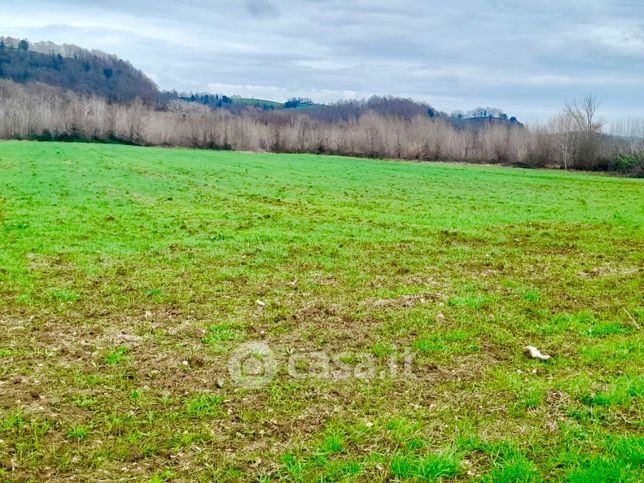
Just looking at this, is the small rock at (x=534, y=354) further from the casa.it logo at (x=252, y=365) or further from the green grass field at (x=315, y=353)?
the casa.it logo at (x=252, y=365)

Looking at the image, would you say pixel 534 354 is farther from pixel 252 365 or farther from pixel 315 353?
pixel 252 365

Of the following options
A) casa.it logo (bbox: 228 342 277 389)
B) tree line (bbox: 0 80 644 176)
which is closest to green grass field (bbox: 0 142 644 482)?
casa.it logo (bbox: 228 342 277 389)

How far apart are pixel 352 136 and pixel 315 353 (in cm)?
12528

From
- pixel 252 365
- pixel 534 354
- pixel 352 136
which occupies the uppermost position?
pixel 352 136

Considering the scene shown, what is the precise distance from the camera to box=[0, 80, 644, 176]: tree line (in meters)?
102

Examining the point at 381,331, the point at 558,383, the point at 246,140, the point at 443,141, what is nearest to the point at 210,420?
the point at 381,331

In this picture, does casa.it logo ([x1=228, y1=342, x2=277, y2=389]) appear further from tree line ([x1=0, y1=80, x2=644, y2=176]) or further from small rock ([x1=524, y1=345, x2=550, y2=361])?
tree line ([x1=0, y1=80, x2=644, y2=176])

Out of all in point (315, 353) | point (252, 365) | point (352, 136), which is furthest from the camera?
point (352, 136)

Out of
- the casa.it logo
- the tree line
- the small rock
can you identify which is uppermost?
the tree line

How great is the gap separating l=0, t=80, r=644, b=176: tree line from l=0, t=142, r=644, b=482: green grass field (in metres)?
91.3

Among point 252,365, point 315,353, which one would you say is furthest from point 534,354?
point 252,365

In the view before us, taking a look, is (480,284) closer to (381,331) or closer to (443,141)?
(381,331)

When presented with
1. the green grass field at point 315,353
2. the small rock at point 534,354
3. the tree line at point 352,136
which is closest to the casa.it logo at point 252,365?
the green grass field at point 315,353

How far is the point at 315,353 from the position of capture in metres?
8.93
